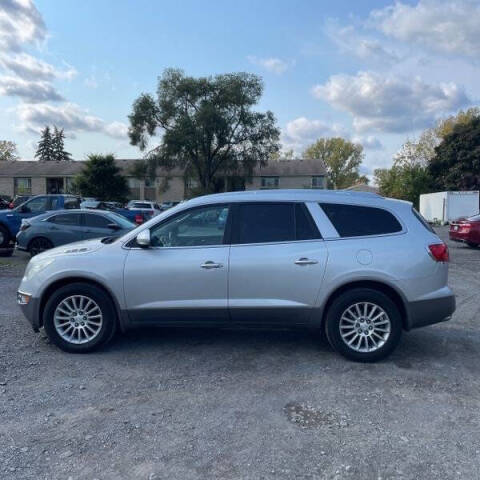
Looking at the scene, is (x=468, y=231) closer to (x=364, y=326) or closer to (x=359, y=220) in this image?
(x=359, y=220)

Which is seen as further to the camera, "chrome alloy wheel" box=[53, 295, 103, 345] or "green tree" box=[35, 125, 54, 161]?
"green tree" box=[35, 125, 54, 161]

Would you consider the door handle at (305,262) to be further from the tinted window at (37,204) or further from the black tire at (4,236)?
the tinted window at (37,204)

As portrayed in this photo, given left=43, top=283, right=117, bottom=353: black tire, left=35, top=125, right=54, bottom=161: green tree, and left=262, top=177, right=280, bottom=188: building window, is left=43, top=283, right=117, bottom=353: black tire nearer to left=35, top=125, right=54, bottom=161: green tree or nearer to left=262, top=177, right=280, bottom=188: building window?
left=262, top=177, right=280, bottom=188: building window

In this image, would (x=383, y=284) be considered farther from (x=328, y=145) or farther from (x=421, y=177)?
(x=328, y=145)

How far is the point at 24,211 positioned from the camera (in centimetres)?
1505

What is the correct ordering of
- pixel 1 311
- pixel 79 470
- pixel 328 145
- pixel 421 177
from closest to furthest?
pixel 79 470
pixel 1 311
pixel 421 177
pixel 328 145

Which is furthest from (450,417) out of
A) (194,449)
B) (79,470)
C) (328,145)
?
(328,145)

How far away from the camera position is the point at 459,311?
7.33m

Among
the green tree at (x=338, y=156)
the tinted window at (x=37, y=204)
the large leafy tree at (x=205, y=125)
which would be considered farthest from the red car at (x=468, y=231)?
the green tree at (x=338, y=156)

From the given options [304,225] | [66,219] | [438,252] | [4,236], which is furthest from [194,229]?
[4,236]

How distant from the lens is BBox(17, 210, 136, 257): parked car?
481 inches

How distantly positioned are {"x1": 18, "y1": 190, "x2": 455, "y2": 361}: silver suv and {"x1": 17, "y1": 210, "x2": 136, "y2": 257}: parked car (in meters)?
7.18

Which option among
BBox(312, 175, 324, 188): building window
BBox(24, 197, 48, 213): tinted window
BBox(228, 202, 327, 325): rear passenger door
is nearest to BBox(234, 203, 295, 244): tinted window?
BBox(228, 202, 327, 325): rear passenger door

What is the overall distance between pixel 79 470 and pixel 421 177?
4819 cm
